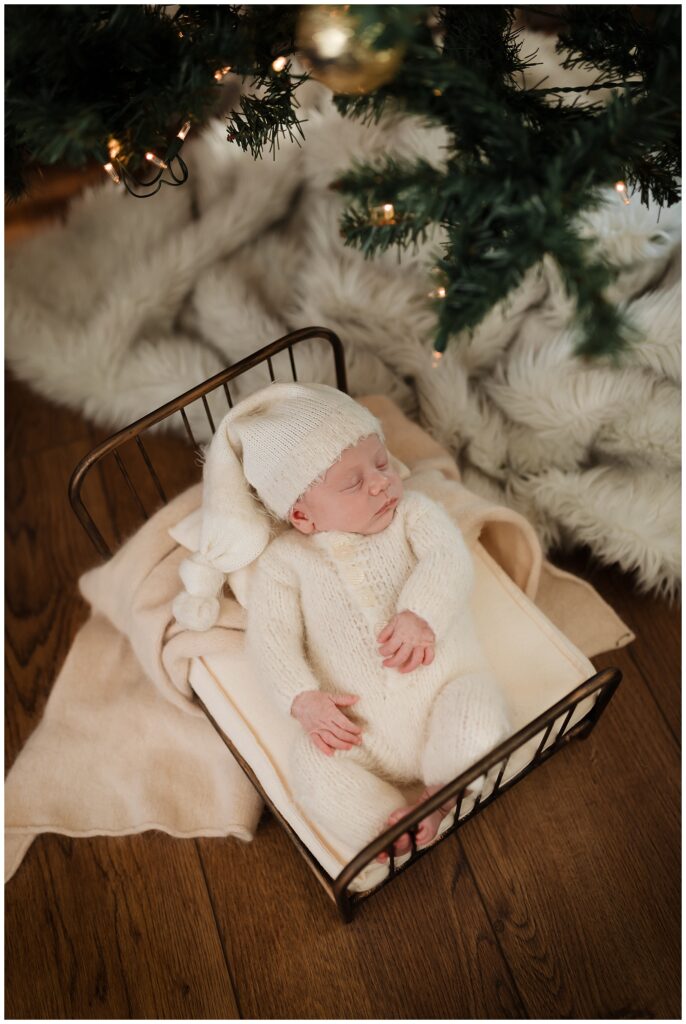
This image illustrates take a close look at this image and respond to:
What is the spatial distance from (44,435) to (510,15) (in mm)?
1152

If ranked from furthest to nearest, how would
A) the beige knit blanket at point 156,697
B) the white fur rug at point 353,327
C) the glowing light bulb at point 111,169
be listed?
the white fur rug at point 353,327 < the beige knit blanket at point 156,697 < the glowing light bulb at point 111,169

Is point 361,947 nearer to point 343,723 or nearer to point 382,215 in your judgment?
point 343,723

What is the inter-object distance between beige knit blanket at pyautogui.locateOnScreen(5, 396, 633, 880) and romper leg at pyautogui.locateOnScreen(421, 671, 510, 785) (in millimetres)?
257

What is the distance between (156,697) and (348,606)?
0.45 meters

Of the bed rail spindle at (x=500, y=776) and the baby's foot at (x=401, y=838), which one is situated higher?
the bed rail spindle at (x=500, y=776)

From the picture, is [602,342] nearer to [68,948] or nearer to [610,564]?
[610,564]

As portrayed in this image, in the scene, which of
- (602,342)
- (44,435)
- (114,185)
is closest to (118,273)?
(114,185)

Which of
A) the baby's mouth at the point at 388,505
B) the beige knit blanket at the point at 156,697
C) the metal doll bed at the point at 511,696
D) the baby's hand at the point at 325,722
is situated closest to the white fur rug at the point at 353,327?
the beige knit blanket at the point at 156,697

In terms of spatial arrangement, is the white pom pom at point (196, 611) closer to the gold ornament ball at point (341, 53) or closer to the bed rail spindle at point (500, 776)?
the bed rail spindle at point (500, 776)

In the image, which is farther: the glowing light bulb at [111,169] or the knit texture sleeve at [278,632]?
the knit texture sleeve at [278,632]

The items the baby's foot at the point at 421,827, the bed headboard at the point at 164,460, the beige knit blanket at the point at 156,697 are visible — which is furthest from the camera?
the bed headboard at the point at 164,460

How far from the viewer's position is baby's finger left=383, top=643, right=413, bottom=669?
34.1 inches

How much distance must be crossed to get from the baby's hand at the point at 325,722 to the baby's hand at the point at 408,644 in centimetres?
8

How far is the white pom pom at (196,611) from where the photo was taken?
100cm
